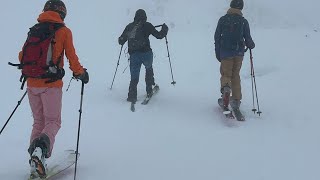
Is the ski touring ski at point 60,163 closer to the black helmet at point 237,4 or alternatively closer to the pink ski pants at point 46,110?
the pink ski pants at point 46,110

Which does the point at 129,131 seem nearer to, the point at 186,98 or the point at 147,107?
the point at 147,107

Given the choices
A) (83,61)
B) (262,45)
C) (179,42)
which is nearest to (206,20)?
(179,42)

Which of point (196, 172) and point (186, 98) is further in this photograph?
point (186, 98)

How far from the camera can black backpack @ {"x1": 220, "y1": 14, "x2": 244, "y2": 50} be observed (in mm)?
9086

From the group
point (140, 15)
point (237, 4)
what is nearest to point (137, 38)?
point (140, 15)

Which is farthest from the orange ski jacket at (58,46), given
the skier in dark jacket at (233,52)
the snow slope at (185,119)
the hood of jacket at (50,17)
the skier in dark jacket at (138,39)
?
the skier in dark jacket at (138,39)

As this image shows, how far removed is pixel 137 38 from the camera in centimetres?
1031

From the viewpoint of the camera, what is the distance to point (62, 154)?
668cm

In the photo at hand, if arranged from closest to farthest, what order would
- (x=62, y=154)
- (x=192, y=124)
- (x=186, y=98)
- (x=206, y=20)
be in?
1. (x=62, y=154)
2. (x=192, y=124)
3. (x=186, y=98)
4. (x=206, y=20)

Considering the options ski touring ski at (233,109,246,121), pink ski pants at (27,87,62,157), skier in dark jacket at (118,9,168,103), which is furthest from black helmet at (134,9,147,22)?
pink ski pants at (27,87,62,157)

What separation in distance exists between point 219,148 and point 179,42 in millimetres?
12115

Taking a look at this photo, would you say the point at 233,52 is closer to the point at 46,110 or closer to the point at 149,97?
the point at 149,97

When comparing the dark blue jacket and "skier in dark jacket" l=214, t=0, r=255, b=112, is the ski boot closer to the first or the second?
"skier in dark jacket" l=214, t=0, r=255, b=112

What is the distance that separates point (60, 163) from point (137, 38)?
4.75 m
